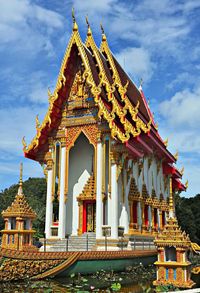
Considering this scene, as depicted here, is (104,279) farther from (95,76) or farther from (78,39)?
(78,39)

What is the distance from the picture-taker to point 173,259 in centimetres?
866

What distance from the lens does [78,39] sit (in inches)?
544

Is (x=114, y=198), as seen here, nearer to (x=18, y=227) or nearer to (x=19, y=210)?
(x=19, y=210)

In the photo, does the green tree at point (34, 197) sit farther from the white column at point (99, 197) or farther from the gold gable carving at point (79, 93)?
the gold gable carving at point (79, 93)

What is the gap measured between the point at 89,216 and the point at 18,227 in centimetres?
445

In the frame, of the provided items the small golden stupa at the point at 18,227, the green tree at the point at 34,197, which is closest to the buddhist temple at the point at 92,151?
the small golden stupa at the point at 18,227

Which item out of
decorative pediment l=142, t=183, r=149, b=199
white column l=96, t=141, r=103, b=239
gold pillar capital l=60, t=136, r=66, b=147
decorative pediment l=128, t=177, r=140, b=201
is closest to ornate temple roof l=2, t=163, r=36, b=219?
white column l=96, t=141, r=103, b=239

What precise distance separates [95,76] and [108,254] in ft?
20.7

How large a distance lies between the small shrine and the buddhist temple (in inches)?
150

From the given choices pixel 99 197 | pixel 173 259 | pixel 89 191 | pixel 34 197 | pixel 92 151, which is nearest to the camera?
pixel 173 259

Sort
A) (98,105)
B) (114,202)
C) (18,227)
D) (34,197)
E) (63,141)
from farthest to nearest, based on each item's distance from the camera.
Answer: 1. (34,197)
2. (63,141)
3. (98,105)
4. (114,202)
5. (18,227)

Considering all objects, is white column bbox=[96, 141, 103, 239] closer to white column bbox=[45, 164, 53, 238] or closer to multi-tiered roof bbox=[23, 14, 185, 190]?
multi-tiered roof bbox=[23, 14, 185, 190]

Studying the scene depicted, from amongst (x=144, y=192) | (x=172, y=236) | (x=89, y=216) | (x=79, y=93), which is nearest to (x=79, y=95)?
(x=79, y=93)

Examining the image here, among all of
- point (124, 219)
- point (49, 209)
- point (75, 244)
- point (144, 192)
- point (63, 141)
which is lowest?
point (75, 244)
